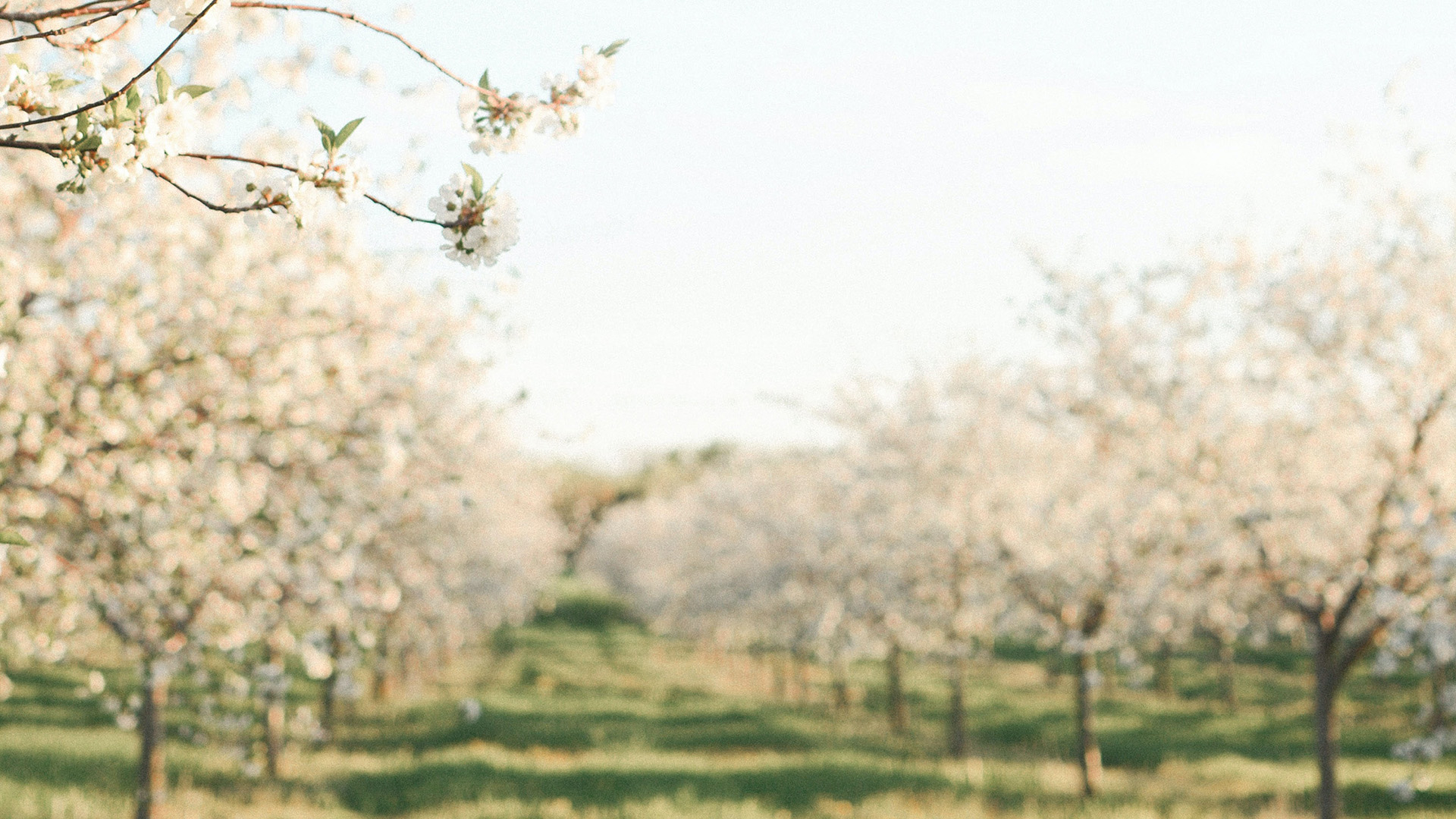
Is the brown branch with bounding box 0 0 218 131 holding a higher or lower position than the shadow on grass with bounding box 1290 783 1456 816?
higher

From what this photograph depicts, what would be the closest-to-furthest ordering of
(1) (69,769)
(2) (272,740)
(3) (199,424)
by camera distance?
(3) (199,424) → (1) (69,769) → (2) (272,740)

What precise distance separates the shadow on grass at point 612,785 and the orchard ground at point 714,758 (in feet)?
0.12

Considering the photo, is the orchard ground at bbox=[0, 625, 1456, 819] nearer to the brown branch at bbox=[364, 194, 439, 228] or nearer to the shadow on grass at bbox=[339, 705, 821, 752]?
the shadow on grass at bbox=[339, 705, 821, 752]

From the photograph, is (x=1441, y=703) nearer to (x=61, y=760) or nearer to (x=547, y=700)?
(x=61, y=760)

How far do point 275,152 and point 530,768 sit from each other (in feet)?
26.5

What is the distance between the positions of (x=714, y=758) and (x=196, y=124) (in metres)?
13.7

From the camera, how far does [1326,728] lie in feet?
28.9

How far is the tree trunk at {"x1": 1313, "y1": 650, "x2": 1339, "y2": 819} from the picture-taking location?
28.5ft

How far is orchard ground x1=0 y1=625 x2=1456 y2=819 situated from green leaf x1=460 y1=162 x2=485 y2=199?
266 inches

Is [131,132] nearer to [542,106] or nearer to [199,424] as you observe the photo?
[542,106]

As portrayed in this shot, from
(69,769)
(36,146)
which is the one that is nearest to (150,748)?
(69,769)

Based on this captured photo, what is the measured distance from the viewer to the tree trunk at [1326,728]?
8680mm

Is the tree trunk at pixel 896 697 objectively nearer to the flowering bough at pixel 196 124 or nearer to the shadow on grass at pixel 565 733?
the shadow on grass at pixel 565 733

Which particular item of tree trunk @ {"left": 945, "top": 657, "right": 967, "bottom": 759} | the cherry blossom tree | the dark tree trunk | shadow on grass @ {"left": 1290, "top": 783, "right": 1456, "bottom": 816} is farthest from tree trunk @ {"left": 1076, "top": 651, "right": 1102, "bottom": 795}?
the dark tree trunk
